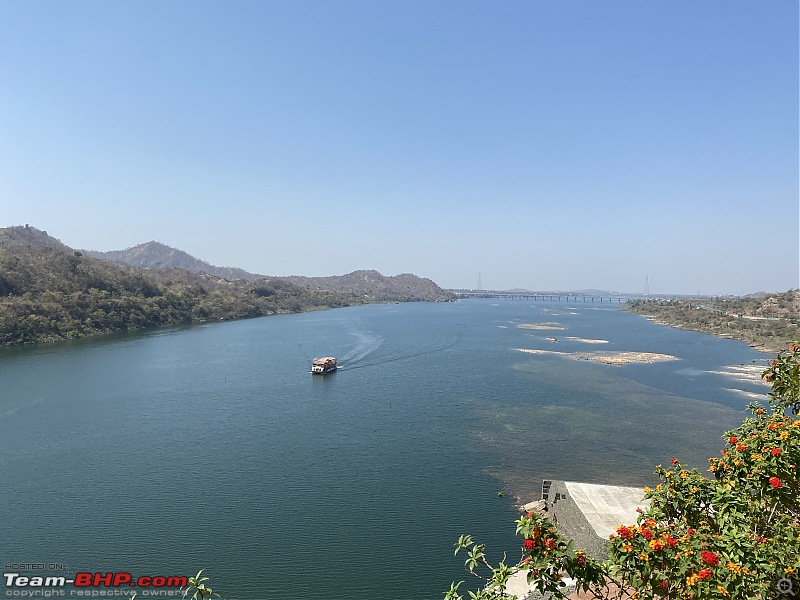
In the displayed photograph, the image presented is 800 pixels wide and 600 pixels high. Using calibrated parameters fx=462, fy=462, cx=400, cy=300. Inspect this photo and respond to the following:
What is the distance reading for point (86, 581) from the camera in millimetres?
20000

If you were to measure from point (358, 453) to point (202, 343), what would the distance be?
6292cm

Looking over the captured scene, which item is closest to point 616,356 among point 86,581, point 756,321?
point 756,321

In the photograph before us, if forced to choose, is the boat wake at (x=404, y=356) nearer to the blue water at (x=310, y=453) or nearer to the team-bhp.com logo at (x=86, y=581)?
the blue water at (x=310, y=453)

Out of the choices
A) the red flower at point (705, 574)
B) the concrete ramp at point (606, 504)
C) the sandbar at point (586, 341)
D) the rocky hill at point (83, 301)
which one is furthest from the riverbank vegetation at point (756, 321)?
the rocky hill at point (83, 301)

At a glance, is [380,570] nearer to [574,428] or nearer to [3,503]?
[3,503]

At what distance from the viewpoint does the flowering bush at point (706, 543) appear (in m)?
6.16

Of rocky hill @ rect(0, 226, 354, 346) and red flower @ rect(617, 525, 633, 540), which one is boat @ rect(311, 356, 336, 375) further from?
red flower @ rect(617, 525, 633, 540)

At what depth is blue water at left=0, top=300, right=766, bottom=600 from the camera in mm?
22359

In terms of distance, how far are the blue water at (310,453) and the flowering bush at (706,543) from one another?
577 inches

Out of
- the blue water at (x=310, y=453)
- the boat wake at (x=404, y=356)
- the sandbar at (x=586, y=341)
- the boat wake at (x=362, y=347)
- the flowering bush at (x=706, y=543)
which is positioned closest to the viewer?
the flowering bush at (x=706, y=543)

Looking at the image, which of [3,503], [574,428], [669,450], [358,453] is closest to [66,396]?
[3,503]

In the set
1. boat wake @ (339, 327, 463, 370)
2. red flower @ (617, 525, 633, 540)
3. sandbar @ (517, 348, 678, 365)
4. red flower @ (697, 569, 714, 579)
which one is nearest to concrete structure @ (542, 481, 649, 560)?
red flower @ (617, 525, 633, 540)

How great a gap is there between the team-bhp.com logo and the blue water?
0.72 meters

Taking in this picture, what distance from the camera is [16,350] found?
73312mm
